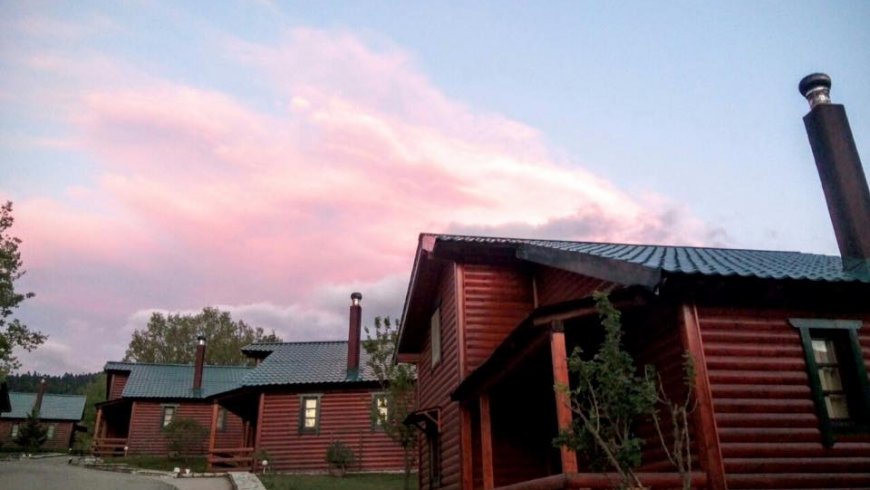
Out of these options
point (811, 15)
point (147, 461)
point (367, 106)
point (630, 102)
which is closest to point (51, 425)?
point (147, 461)

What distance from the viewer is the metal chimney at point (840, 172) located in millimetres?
11180

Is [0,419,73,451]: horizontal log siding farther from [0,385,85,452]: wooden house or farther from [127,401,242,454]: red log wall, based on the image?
[127,401,242,454]: red log wall

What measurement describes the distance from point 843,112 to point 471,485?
10.3 m

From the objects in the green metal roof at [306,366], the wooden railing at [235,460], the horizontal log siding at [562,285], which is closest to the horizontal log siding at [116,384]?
the green metal roof at [306,366]

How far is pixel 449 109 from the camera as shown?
17.8m

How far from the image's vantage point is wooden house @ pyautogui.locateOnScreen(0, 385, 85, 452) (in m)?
61.2

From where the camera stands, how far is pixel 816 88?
12.9 m

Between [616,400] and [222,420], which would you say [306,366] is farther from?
[616,400]

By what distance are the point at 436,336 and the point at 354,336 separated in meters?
13.3

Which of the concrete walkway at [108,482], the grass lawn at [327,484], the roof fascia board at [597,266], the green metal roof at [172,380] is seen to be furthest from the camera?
the green metal roof at [172,380]

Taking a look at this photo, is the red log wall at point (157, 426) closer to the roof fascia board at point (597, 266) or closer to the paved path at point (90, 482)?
the paved path at point (90, 482)

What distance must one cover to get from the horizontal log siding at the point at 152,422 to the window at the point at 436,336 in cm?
2492

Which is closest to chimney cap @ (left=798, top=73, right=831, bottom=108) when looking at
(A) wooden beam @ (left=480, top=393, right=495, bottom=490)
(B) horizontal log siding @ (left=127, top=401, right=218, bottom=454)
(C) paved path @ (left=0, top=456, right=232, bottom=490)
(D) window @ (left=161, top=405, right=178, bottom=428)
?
(A) wooden beam @ (left=480, top=393, right=495, bottom=490)

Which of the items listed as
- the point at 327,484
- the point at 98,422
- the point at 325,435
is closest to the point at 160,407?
the point at 98,422
